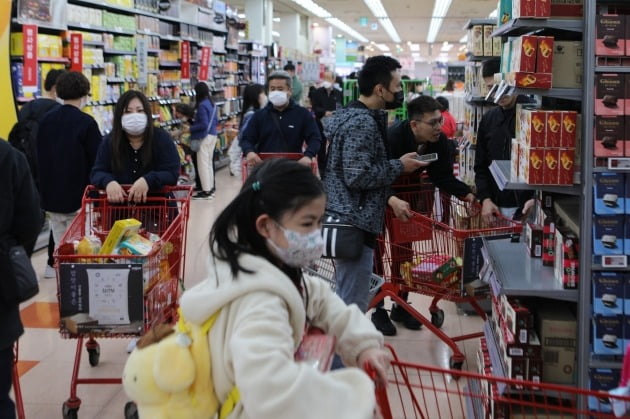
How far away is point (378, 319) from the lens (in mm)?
5188

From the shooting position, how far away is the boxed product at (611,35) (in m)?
2.94

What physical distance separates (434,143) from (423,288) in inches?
39.4

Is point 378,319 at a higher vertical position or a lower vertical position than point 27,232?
lower

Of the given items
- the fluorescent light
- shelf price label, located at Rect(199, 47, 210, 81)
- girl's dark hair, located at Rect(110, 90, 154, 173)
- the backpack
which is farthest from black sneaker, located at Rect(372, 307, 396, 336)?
the fluorescent light

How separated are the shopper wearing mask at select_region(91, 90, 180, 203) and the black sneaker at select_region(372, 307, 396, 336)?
5.60ft

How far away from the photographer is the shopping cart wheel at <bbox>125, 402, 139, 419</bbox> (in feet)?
11.7

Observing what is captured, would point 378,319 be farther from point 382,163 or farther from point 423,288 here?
point 382,163

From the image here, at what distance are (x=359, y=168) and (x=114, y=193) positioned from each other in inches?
50.6

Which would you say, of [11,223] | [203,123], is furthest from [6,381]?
[203,123]

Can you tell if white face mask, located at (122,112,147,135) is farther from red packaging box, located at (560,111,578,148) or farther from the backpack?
red packaging box, located at (560,111,578,148)

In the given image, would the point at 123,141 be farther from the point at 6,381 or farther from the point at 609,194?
the point at 609,194

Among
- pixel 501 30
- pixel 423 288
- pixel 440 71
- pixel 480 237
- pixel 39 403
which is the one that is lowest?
pixel 39 403

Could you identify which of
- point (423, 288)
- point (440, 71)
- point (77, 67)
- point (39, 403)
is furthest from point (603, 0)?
point (440, 71)

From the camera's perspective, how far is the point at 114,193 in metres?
4.02
